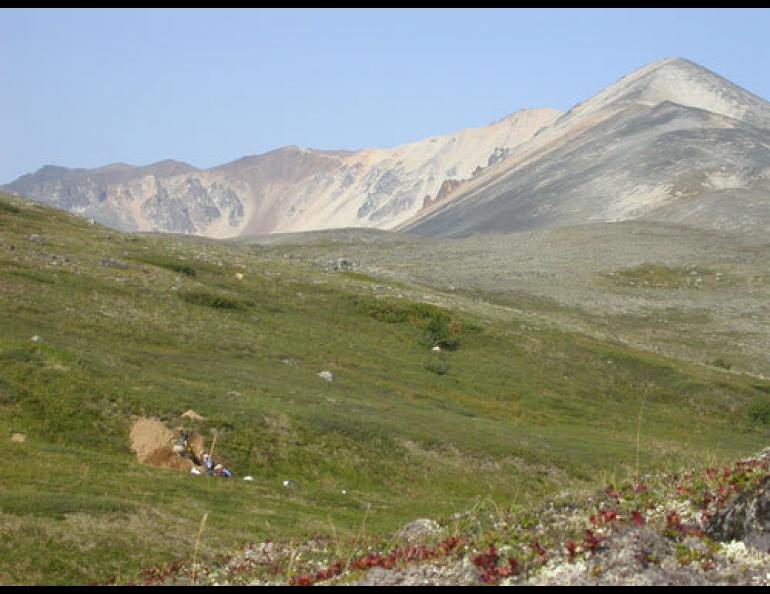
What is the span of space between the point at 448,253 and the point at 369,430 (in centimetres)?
8891

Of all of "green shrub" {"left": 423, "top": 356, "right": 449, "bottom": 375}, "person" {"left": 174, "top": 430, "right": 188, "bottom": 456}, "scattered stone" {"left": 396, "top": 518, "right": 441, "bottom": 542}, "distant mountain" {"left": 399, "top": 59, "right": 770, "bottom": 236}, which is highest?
"distant mountain" {"left": 399, "top": 59, "right": 770, "bottom": 236}

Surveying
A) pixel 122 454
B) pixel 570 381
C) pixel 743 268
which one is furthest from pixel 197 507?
pixel 743 268

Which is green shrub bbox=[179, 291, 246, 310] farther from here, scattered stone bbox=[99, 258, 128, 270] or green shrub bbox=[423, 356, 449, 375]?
green shrub bbox=[423, 356, 449, 375]

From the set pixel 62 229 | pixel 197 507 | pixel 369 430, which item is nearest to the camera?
pixel 197 507

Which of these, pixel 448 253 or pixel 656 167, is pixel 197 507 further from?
pixel 656 167

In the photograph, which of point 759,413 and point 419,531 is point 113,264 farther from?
point 419,531

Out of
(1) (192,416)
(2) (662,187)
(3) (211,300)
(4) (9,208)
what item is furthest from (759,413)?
(2) (662,187)

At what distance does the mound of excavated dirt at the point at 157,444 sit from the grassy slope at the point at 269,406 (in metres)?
0.49

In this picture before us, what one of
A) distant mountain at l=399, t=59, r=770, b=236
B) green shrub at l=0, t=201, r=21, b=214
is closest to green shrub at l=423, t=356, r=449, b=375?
green shrub at l=0, t=201, r=21, b=214

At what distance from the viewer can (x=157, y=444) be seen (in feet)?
102

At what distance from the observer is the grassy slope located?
2319 centimetres

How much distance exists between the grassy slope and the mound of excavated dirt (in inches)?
19.4

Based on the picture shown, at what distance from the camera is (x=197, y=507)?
2456 centimetres

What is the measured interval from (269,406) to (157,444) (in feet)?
23.5
